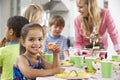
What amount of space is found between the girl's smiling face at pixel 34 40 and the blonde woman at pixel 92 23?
0.73 metres

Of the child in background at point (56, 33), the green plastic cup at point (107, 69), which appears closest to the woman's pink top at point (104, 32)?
the child in background at point (56, 33)

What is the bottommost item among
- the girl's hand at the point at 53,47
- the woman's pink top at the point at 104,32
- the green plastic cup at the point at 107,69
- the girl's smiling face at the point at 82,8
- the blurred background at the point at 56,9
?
the green plastic cup at the point at 107,69

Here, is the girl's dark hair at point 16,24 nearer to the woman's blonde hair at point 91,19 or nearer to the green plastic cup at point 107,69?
the woman's blonde hair at point 91,19

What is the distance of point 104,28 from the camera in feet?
7.11

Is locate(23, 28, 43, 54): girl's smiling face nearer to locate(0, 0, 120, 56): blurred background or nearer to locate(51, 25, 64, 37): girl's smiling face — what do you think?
locate(51, 25, 64, 37): girl's smiling face

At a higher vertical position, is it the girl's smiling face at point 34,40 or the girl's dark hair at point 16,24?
the girl's dark hair at point 16,24

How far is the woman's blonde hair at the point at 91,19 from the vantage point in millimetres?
2079

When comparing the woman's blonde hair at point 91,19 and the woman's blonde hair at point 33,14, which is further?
the woman's blonde hair at point 33,14

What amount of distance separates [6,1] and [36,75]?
3.66 metres

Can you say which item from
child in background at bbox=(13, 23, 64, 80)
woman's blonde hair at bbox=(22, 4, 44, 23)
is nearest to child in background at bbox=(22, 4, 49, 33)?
woman's blonde hair at bbox=(22, 4, 44, 23)

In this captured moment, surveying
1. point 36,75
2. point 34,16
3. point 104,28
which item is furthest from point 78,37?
point 36,75

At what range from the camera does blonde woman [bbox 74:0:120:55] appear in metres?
2.09

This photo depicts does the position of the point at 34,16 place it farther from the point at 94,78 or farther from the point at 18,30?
the point at 94,78

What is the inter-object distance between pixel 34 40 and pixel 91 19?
863 mm
